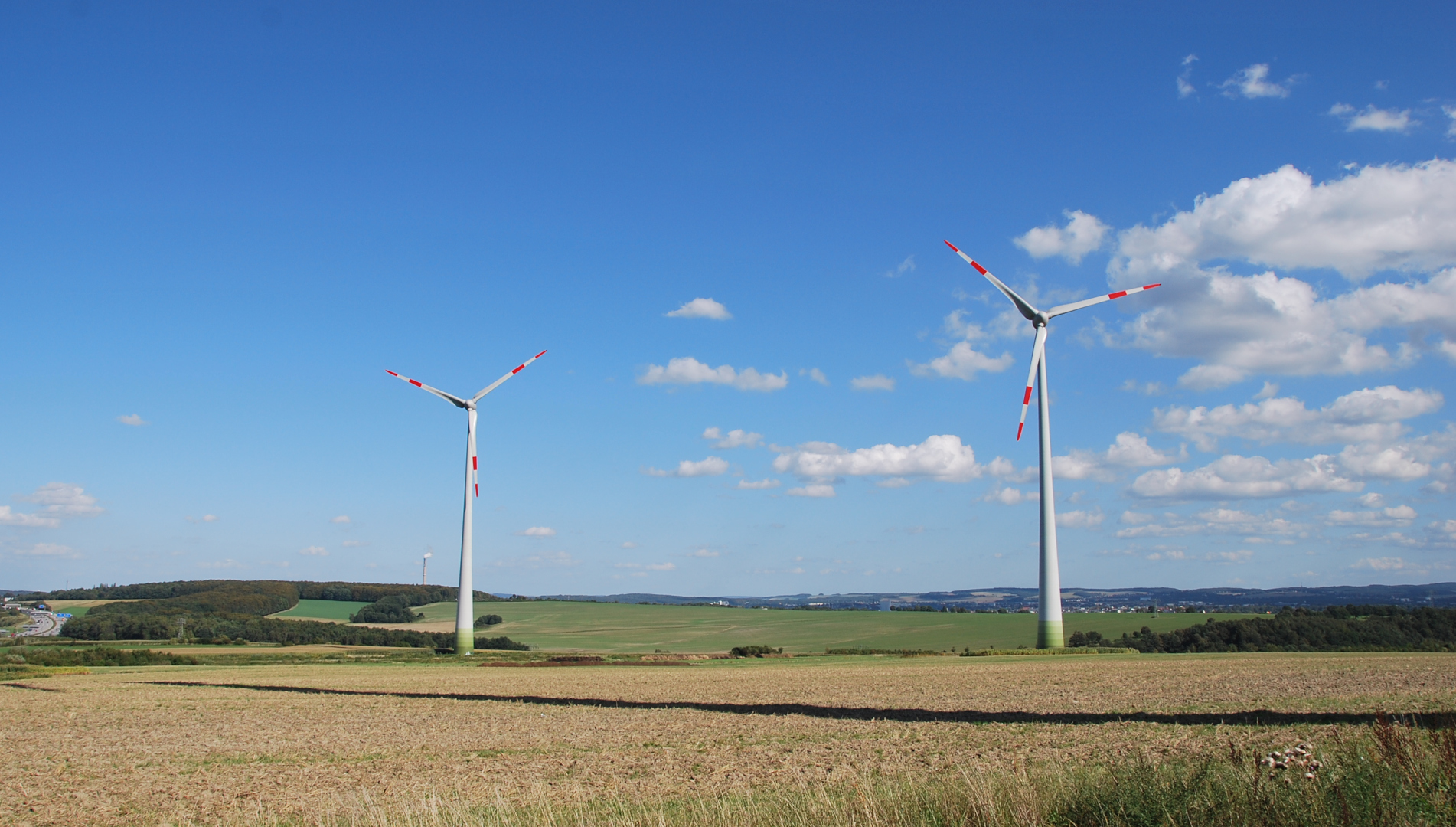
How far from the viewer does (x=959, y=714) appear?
29.2 meters

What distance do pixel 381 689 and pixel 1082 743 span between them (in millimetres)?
37849

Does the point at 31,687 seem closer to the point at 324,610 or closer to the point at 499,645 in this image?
the point at 499,645

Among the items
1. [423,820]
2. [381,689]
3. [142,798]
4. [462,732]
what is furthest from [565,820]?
[381,689]

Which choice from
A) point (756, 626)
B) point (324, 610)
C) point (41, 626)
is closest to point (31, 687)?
point (756, 626)

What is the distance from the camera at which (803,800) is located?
11984 mm

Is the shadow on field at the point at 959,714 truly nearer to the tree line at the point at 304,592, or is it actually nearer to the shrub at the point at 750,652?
the shrub at the point at 750,652

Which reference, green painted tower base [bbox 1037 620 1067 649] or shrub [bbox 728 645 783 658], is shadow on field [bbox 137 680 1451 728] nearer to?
green painted tower base [bbox 1037 620 1067 649]

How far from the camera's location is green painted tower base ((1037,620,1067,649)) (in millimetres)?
67875

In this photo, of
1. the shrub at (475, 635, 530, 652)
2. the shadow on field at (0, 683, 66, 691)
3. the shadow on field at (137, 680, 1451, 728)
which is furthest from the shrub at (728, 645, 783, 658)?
the shadow on field at (0, 683, 66, 691)

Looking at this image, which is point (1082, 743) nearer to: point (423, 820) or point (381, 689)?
point (423, 820)

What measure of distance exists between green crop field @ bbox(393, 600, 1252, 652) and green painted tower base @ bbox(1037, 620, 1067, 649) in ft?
50.2

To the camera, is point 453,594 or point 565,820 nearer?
point 565,820

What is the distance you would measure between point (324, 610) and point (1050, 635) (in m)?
135

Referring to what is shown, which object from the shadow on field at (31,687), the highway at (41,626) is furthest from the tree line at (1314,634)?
the highway at (41,626)
